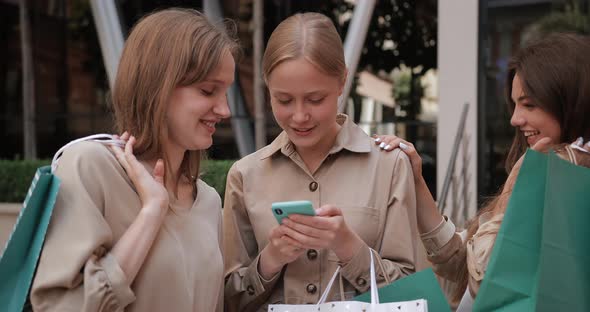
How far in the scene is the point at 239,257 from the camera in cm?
257

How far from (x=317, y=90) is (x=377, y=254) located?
1.75 ft

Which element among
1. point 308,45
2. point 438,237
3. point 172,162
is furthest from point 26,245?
point 438,237

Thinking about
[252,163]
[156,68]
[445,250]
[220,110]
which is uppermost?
[156,68]

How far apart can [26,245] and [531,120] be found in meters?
1.54

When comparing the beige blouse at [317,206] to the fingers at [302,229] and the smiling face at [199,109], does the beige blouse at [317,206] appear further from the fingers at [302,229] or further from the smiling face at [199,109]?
the smiling face at [199,109]

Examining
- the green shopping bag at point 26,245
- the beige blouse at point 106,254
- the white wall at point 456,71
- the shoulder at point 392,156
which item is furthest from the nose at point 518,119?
the white wall at point 456,71

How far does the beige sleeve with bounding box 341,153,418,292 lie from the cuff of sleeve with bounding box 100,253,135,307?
2.29 ft

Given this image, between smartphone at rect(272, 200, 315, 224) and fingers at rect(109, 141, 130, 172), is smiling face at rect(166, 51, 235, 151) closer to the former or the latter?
fingers at rect(109, 141, 130, 172)

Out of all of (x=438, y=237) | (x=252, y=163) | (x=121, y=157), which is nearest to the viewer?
(x=121, y=157)

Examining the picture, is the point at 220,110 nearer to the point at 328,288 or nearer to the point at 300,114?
the point at 300,114

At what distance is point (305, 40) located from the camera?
2.43 m

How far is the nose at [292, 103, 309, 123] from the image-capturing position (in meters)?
2.42

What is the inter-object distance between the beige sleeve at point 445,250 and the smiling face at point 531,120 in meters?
0.46

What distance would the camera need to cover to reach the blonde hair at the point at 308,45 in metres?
2.41
